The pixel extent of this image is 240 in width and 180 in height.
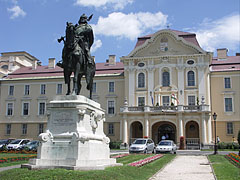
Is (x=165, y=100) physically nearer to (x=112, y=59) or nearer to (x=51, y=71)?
(x=112, y=59)

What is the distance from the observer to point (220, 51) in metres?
50.7

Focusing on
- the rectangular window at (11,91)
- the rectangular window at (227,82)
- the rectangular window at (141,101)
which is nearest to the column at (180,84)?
the rectangular window at (141,101)

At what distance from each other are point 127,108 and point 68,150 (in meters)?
32.9

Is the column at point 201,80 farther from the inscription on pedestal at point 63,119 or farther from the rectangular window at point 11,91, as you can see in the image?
the inscription on pedestal at point 63,119

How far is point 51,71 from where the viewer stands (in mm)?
54344

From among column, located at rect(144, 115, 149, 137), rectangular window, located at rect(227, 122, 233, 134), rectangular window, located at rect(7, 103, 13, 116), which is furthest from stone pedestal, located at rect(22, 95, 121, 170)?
rectangular window, located at rect(7, 103, 13, 116)

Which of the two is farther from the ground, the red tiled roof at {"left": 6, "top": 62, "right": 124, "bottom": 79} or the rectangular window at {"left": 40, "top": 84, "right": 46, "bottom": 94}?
the red tiled roof at {"left": 6, "top": 62, "right": 124, "bottom": 79}

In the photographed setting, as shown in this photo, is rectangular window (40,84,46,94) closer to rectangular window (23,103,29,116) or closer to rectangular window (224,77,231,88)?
rectangular window (23,103,29,116)

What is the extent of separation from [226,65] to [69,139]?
40.9m

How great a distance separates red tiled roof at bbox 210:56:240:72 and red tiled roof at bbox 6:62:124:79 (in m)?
14.4

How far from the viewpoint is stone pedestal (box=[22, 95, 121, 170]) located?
10.3 meters

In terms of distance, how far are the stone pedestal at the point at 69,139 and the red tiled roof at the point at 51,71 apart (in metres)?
39.2

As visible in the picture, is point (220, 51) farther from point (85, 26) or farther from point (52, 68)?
point (85, 26)

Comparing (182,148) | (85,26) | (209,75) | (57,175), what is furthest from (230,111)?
(57,175)
